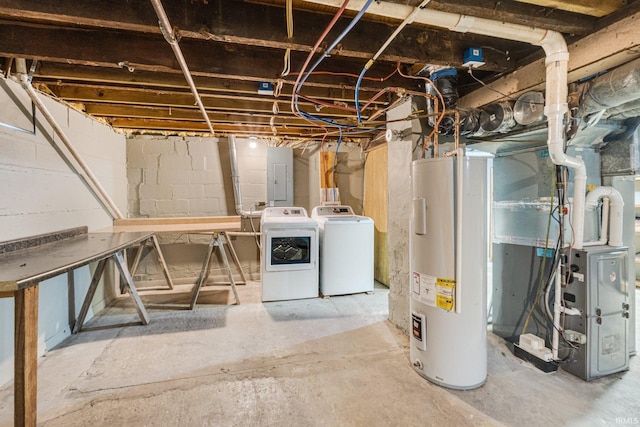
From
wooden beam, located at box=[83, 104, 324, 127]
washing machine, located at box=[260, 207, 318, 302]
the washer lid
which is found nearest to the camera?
wooden beam, located at box=[83, 104, 324, 127]

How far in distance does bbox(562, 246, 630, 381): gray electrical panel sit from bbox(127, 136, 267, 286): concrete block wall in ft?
11.5

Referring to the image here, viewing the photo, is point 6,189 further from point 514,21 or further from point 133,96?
point 514,21

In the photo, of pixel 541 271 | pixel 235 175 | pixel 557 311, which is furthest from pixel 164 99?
pixel 557 311

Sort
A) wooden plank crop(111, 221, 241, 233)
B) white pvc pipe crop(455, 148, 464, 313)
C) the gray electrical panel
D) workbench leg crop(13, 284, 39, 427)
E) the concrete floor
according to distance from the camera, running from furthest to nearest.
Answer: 1. wooden plank crop(111, 221, 241, 233)
2. the gray electrical panel
3. white pvc pipe crop(455, 148, 464, 313)
4. the concrete floor
5. workbench leg crop(13, 284, 39, 427)

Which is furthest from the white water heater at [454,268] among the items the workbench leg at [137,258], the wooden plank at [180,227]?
the workbench leg at [137,258]

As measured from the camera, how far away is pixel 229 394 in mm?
1801

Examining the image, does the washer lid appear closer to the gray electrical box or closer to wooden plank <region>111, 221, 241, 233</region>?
the gray electrical box

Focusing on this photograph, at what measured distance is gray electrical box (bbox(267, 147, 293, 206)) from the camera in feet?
13.9

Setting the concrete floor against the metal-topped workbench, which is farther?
the concrete floor

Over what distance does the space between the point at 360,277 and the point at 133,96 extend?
3.13m

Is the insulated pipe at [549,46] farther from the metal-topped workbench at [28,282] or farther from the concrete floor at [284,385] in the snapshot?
the metal-topped workbench at [28,282]

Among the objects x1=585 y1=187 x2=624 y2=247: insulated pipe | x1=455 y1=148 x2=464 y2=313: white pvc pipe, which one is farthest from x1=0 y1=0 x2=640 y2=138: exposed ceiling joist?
x1=585 y1=187 x2=624 y2=247: insulated pipe

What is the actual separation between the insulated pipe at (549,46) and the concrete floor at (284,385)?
39.1 inches

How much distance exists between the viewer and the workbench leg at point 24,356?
122cm
